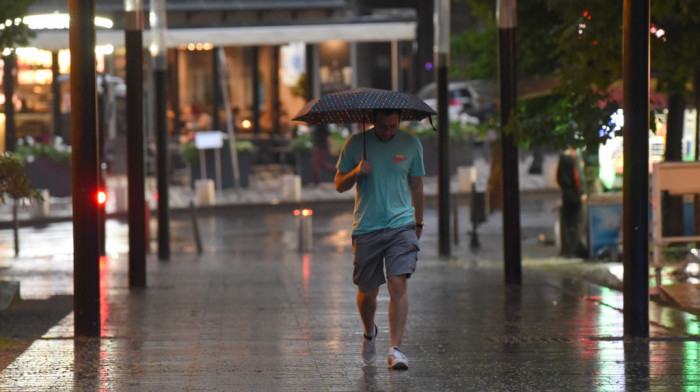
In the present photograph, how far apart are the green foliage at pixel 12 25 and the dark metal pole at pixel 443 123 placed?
603 centimetres

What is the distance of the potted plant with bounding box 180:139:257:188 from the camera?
1126 inches

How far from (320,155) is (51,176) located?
6.49 meters

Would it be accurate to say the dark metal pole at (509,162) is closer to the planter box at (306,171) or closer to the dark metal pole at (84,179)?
the dark metal pole at (84,179)

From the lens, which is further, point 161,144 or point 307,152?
point 307,152

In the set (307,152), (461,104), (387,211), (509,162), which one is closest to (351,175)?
(387,211)

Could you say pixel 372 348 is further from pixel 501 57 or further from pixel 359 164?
pixel 501 57

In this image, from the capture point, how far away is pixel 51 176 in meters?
26.5

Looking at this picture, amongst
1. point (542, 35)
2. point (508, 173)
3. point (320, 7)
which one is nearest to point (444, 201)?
point (542, 35)

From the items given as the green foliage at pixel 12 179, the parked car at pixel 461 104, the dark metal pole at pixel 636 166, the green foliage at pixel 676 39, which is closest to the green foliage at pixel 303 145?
the parked car at pixel 461 104

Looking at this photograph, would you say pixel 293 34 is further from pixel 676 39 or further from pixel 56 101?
pixel 676 39

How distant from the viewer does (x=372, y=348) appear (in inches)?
320

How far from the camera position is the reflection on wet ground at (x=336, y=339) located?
7656 mm

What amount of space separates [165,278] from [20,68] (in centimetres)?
2325

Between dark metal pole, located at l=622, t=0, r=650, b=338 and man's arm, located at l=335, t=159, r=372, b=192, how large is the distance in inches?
94.0
